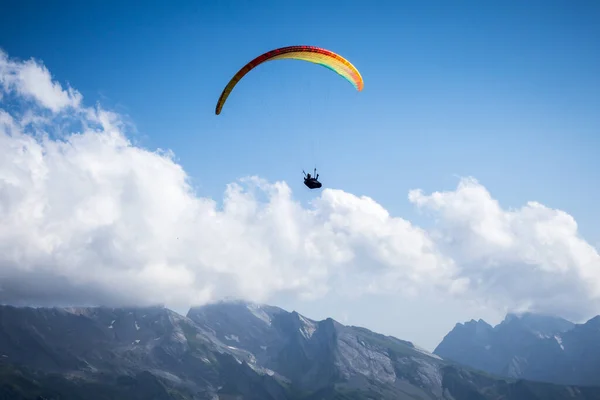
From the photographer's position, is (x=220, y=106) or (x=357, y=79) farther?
(x=357, y=79)

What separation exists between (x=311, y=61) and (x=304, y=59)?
3.33 ft

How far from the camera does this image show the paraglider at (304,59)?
155 feet

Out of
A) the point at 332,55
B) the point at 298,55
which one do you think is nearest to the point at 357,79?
the point at 332,55

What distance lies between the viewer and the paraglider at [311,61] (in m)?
47.4

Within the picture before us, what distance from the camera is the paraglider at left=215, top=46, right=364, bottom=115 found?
47.4 meters

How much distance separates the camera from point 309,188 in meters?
53.9

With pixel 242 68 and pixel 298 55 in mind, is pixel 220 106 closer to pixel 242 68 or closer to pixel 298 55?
pixel 242 68

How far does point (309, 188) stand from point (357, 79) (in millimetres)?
15897

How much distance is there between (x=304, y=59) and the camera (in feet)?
166

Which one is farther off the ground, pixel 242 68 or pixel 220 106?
pixel 242 68

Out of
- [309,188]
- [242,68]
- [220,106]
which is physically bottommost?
[309,188]

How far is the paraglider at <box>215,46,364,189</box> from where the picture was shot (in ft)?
156

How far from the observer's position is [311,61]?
51000 mm

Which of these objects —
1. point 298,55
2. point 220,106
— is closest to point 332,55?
point 298,55
